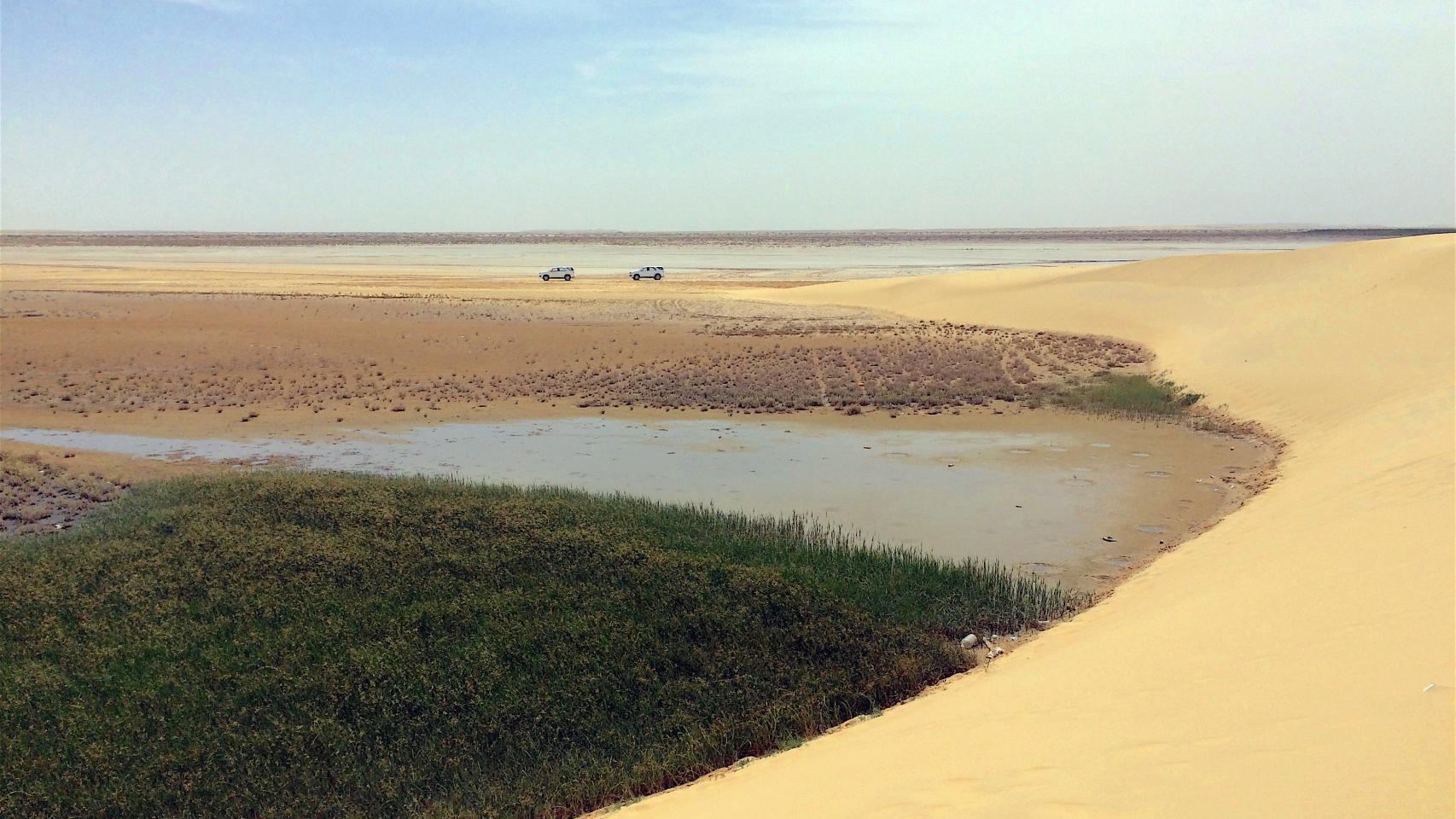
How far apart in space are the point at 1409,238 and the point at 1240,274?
7.15 meters

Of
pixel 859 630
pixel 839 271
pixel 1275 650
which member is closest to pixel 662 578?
pixel 859 630

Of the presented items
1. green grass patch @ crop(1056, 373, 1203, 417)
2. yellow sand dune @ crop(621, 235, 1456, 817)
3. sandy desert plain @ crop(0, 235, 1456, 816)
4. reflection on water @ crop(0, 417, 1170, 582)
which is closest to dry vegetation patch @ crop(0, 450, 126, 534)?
sandy desert plain @ crop(0, 235, 1456, 816)

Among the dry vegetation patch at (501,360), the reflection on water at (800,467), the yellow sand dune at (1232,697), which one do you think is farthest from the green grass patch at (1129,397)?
the yellow sand dune at (1232,697)

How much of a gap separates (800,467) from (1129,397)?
37.8ft

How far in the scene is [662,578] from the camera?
33.7 ft

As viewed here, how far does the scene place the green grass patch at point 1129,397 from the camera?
2333 centimetres

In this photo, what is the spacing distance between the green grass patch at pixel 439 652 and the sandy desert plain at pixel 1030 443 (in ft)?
2.71

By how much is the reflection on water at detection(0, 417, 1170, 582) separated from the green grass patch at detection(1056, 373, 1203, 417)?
384 centimetres

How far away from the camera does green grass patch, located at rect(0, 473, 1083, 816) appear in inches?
273

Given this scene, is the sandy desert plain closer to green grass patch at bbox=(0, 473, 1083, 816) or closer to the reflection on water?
the reflection on water

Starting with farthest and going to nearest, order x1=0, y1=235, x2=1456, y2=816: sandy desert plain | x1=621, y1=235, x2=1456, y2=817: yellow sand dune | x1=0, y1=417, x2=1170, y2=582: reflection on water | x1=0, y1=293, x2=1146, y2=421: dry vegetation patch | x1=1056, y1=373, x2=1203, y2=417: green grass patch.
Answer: x1=0, y1=293, x2=1146, y2=421: dry vegetation patch → x1=1056, y1=373, x2=1203, y2=417: green grass patch → x1=0, y1=417, x2=1170, y2=582: reflection on water → x1=0, y1=235, x2=1456, y2=816: sandy desert plain → x1=621, y1=235, x2=1456, y2=817: yellow sand dune

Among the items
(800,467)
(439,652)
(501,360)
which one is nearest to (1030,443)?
(800,467)

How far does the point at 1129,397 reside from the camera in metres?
24.7

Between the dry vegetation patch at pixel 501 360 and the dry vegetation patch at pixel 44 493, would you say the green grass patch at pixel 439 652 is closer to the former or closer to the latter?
the dry vegetation patch at pixel 44 493
